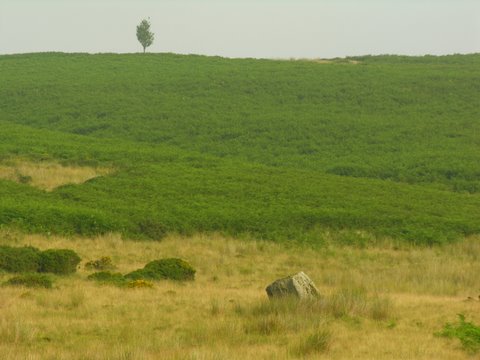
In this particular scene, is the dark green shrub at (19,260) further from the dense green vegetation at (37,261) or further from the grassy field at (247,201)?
the grassy field at (247,201)

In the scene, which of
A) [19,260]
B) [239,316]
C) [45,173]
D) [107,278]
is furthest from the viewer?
[45,173]

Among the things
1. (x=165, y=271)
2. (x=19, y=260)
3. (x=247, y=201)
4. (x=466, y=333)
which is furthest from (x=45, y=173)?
(x=466, y=333)

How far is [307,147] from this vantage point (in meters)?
67.6

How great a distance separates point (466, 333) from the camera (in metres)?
16.8

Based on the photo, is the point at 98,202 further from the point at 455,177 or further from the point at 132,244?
the point at 455,177

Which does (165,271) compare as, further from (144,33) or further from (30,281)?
(144,33)

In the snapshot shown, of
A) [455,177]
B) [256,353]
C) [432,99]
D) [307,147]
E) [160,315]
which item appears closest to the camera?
[256,353]

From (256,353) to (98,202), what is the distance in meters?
27.7

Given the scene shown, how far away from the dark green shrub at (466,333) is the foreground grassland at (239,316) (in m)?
0.21

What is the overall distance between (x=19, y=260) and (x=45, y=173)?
2482 cm

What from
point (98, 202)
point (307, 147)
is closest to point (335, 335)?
point (98, 202)

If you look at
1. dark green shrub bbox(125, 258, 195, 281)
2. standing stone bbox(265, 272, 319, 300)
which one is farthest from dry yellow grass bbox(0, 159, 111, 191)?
standing stone bbox(265, 272, 319, 300)

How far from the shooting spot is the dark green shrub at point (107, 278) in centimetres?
2436

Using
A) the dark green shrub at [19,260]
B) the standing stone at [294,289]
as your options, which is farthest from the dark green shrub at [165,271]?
the standing stone at [294,289]
